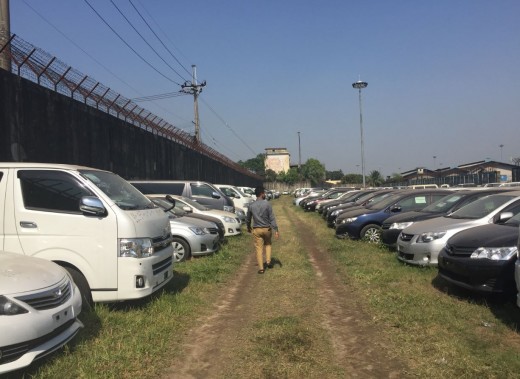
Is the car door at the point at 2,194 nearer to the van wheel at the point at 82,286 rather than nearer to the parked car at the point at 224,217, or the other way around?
the van wheel at the point at 82,286

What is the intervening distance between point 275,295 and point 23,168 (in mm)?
4122

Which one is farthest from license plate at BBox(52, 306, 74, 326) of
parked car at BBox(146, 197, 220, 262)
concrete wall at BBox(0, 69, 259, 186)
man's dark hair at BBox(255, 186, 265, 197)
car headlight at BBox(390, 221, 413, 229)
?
car headlight at BBox(390, 221, 413, 229)

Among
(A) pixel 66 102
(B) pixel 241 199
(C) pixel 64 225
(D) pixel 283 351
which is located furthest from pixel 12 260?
(B) pixel 241 199

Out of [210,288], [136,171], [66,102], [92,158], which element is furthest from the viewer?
[136,171]

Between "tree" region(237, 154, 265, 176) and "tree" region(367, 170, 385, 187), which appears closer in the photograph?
"tree" region(367, 170, 385, 187)

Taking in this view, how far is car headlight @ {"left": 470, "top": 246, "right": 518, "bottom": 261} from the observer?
19.8 ft

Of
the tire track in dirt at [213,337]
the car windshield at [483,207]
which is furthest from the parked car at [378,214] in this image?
the tire track in dirt at [213,337]

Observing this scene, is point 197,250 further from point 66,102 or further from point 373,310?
point 66,102

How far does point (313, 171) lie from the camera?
389 feet

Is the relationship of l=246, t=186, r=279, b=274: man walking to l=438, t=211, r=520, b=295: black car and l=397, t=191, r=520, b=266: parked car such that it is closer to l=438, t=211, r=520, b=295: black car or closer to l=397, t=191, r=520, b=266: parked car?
l=397, t=191, r=520, b=266: parked car

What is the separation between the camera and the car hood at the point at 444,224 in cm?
856

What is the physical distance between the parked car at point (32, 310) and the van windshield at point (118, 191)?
5.44 feet

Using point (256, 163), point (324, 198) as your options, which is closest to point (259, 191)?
point (324, 198)

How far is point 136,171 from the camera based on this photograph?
1988 centimetres
